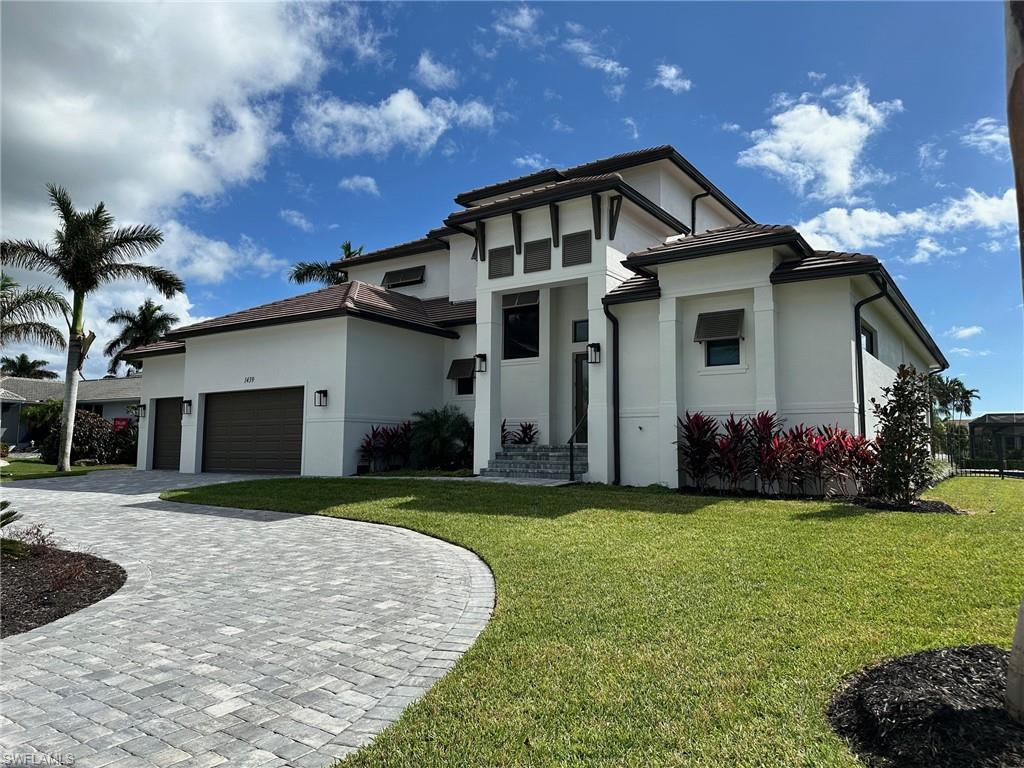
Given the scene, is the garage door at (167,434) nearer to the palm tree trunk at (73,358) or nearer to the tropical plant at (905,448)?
the palm tree trunk at (73,358)

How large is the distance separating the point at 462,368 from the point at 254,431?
6.50m

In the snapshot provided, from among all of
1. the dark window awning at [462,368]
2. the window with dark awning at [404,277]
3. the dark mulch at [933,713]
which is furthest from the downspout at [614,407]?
the dark mulch at [933,713]

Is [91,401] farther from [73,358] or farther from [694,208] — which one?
[694,208]

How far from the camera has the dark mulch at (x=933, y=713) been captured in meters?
2.46

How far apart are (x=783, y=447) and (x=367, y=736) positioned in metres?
10.2

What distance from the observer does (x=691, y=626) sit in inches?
169

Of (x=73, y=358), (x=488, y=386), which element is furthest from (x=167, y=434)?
(x=488, y=386)

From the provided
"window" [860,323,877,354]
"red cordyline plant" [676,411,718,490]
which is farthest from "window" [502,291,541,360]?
"window" [860,323,877,354]

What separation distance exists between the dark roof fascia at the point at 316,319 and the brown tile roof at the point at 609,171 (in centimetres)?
434

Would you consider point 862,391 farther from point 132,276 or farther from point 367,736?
point 132,276

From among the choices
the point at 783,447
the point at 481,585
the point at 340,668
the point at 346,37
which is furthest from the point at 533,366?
the point at 340,668

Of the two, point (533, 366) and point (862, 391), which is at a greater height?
point (533, 366)

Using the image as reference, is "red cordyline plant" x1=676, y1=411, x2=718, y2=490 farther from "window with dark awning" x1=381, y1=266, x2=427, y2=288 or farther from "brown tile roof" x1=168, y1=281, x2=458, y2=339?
"window with dark awning" x1=381, y1=266, x2=427, y2=288

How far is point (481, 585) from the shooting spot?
5.69 m
